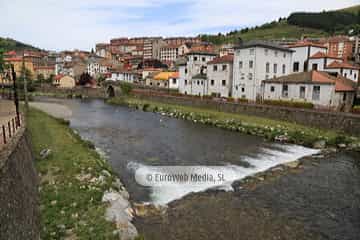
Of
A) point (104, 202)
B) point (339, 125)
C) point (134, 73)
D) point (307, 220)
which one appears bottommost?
point (307, 220)

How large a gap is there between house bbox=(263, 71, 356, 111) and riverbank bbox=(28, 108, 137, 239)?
23237 millimetres

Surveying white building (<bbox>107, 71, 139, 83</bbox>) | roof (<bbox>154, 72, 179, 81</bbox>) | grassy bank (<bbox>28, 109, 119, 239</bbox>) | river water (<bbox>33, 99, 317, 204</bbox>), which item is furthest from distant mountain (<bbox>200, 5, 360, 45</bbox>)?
grassy bank (<bbox>28, 109, 119, 239</bbox>)

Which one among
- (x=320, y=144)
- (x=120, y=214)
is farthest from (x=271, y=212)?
(x=320, y=144)

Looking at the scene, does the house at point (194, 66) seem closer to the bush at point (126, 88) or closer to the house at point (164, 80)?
the house at point (164, 80)

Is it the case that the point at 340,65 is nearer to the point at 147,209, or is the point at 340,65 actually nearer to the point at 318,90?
the point at 318,90

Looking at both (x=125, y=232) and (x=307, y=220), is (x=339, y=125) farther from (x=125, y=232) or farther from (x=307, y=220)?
(x=125, y=232)

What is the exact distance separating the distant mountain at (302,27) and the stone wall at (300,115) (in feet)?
276

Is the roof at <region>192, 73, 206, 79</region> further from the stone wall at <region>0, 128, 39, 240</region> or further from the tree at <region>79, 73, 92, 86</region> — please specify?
the tree at <region>79, 73, 92, 86</region>

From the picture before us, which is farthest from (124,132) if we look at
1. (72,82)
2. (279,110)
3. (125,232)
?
(72,82)

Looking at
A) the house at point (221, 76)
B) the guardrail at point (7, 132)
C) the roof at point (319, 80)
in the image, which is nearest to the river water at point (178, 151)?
the guardrail at point (7, 132)

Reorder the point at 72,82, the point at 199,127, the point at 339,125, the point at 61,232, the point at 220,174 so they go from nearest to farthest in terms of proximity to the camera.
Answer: the point at 61,232
the point at 220,174
the point at 339,125
the point at 199,127
the point at 72,82

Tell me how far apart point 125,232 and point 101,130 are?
19538 millimetres

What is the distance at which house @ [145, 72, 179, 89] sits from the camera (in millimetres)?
59953

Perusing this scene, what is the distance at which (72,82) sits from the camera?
80.3m
